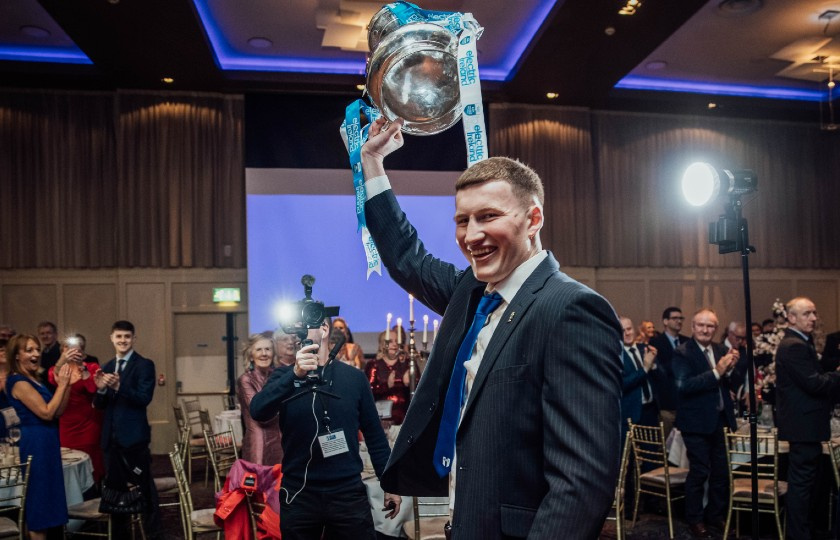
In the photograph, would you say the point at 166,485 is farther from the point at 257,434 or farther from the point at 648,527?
the point at 648,527

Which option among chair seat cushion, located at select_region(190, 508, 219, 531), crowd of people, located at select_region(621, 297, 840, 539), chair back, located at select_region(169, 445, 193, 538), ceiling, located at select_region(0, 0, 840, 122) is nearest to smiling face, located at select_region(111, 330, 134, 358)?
chair seat cushion, located at select_region(190, 508, 219, 531)

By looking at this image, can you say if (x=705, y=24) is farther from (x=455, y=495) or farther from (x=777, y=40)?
(x=455, y=495)

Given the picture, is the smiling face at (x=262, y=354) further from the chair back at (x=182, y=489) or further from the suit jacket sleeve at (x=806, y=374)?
the suit jacket sleeve at (x=806, y=374)

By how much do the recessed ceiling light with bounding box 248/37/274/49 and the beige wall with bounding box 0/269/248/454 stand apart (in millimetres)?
3065

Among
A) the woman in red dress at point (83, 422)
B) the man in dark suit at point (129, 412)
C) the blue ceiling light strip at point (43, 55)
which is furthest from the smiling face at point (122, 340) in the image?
the blue ceiling light strip at point (43, 55)

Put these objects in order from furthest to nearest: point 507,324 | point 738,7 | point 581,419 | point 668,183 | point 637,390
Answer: point 668,183 → point 738,7 → point 637,390 → point 507,324 → point 581,419

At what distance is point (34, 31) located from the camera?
852 cm

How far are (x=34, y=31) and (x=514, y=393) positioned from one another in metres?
9.24

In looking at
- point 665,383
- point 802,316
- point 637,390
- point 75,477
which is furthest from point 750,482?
point 75,477

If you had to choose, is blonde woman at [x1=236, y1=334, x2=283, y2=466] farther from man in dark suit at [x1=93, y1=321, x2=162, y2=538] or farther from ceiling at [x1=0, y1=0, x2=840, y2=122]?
ceiling at [x1=0, y1=0, x2=840, y2=122]

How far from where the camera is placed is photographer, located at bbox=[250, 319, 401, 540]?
9.98 ft

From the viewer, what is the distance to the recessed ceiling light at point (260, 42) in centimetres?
891

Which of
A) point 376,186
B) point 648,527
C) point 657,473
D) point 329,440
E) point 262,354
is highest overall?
point 376,186

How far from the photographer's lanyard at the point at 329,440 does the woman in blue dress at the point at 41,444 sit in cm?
236
